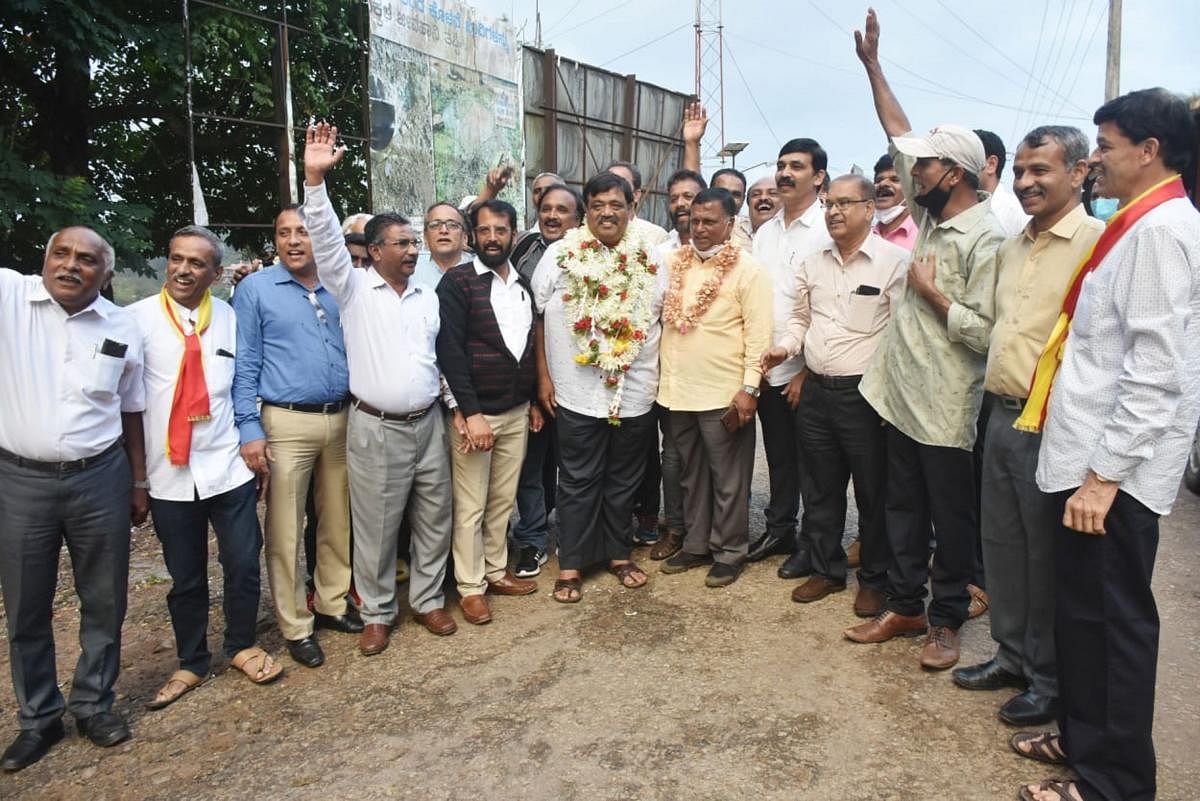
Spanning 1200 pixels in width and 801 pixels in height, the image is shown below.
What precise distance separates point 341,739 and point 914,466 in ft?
9.14

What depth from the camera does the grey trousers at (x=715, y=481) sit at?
4629 millimetres

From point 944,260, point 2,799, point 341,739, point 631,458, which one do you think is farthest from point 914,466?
point 2,799

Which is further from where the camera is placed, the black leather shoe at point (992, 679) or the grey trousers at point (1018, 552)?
the black leather shoe at point (992, 679)

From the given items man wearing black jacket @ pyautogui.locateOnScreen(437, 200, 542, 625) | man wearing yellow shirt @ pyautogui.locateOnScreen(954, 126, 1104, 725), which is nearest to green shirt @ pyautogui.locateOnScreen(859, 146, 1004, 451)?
man wearing yellow shirt @ pyautogui.locateOnScreen(954, 126, 1104, 725)

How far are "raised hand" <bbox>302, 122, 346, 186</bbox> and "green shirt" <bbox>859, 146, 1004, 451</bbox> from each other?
256 centimetres

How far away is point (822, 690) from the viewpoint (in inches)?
138

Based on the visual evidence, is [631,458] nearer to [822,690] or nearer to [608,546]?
[608,546]

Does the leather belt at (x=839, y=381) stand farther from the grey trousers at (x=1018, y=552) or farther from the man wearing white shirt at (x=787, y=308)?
the grey trousers at (x=1018, y=552)

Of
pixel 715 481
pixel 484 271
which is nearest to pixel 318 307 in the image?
pixel 484 271

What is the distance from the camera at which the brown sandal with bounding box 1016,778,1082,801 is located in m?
2.68

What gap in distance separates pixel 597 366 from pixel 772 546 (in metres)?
1.66

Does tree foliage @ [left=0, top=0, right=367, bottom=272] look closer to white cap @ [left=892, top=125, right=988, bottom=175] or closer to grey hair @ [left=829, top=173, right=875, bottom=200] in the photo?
Result: grey hair @ [left=829, top=173, right=875, bottom=200]

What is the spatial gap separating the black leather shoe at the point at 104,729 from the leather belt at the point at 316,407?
4.70ft

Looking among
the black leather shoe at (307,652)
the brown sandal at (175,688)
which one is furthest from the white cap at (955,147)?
the brown sandal at (175,688)
